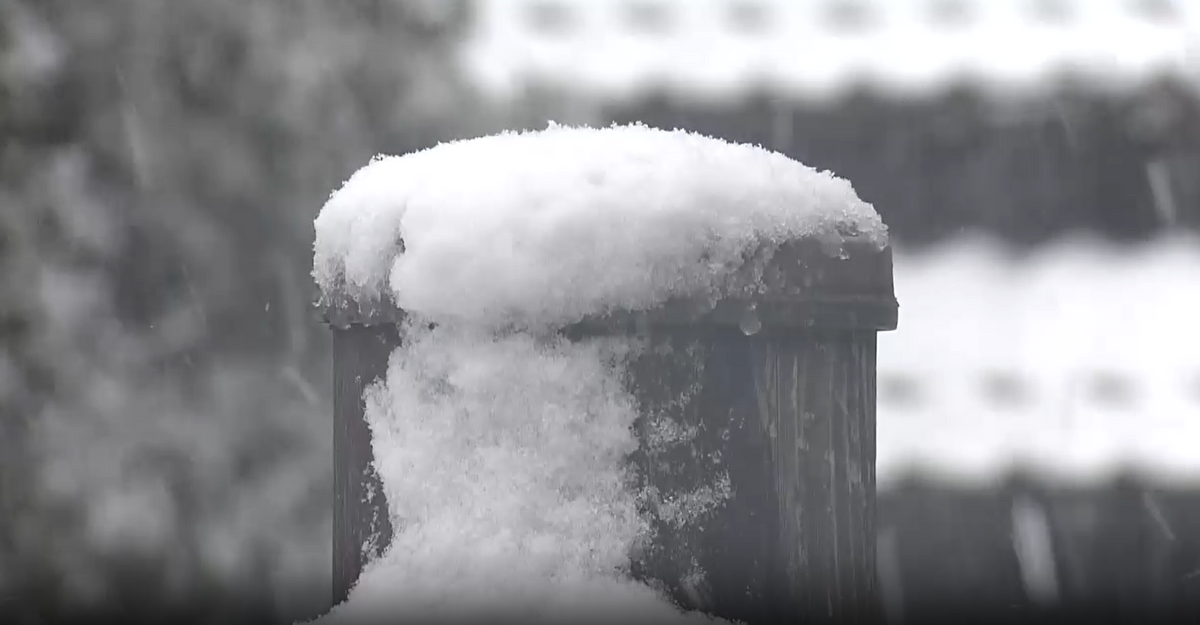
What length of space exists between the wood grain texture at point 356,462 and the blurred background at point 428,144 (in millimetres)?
1682

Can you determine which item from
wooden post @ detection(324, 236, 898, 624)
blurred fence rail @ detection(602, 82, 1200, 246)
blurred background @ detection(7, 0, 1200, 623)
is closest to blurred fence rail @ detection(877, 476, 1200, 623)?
blurred background @ detection(7, 0, 1200, 623)

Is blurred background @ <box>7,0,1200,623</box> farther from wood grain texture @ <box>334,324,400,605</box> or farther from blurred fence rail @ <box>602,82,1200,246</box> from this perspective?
wood grain texture @ <box>334,324,400,605</box>

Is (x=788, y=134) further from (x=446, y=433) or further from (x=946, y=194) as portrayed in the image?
(x=446, y=433)

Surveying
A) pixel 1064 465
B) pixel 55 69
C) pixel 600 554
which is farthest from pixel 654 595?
pixel 55 69

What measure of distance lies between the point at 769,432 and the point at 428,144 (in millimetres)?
2601

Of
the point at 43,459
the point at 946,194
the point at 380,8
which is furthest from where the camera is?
the point at 380,8

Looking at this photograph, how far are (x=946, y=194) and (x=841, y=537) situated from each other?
1.99 metres

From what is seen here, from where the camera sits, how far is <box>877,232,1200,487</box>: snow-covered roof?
97.0 inches

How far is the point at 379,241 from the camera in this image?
3.27 feet

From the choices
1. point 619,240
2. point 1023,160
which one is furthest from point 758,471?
point 1023,160

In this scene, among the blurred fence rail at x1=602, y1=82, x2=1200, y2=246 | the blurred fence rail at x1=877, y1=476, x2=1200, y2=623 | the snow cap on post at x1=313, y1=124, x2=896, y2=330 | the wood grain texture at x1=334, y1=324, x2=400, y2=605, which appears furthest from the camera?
the blurred fence rail at x1=602, y1=82, x2=1200, y2=246

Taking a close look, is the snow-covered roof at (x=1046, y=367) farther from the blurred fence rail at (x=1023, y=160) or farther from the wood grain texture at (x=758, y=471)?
the wood grain texture at (x=758, y=471)

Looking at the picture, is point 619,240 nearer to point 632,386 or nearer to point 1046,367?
point 632,386

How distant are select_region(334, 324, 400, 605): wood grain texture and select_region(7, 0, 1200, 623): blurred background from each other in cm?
168
